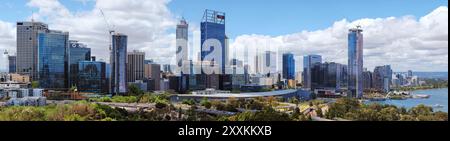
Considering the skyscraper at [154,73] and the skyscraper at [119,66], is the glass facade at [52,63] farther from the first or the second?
the skyscraper at [154,73]

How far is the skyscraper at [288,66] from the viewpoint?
2.94 m

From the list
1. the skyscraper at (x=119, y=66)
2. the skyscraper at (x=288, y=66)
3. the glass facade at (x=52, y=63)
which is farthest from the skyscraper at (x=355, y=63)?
the glass facade at (x=52, y=63)

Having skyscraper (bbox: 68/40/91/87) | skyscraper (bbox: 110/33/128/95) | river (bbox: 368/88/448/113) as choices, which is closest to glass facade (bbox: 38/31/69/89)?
skyscraper (bbox: 68/40/91/87)

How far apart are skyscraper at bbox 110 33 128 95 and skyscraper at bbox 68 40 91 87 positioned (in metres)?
0.20

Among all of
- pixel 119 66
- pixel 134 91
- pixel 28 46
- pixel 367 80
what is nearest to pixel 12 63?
pixel 28 46

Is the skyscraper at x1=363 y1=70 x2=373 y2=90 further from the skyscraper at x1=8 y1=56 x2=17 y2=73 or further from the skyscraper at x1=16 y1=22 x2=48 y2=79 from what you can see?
the skyscraper at x1=8 y1=56 x2=17 y2=73

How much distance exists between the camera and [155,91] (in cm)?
312

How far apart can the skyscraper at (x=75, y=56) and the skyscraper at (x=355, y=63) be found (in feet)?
6.34

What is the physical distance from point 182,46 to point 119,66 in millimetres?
677

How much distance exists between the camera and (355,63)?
2.85 m

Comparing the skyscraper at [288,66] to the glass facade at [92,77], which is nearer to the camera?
the skyscraper at [288,66]

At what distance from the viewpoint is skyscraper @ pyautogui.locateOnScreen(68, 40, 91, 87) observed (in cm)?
299

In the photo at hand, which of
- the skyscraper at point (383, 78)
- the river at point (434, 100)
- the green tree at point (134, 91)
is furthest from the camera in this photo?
the green tree at point (134, 91)
